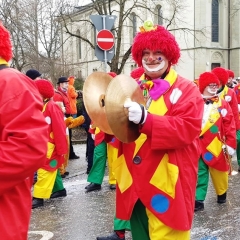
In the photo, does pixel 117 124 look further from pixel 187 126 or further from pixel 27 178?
pixel 27 178

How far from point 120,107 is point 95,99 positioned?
1.08 feet

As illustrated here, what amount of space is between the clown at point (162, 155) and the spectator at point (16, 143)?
94 cm

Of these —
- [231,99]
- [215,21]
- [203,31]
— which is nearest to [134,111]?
[231,99]

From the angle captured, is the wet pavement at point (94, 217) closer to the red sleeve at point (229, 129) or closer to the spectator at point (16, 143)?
the red sleeve at point (229, 129)

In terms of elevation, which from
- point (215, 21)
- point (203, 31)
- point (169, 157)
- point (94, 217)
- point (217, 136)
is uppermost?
point (215, 21)

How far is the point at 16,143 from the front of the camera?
180 centimetres

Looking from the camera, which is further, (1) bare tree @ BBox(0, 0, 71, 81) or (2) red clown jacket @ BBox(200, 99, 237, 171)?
(1) bare tree @ BBox(0, 0, 71, 81)

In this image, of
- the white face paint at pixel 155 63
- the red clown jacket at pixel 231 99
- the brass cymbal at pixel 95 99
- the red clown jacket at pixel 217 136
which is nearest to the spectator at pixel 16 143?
the brass cymbal at pixel 95 99

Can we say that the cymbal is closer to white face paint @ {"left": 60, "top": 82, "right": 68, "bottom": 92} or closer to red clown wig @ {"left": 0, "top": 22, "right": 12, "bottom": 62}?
red clown wig @ {"left": 0, "top": 22, "right": 12, "bottom": 62}

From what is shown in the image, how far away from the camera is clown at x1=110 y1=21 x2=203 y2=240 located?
2.80m

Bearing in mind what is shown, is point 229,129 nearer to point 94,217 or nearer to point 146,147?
point 94,217

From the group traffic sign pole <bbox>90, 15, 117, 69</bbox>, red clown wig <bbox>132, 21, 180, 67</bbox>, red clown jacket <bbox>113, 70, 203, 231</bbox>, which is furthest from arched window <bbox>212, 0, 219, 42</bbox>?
red clown jacket <bbox>113, 70, 203, 231</bbox>

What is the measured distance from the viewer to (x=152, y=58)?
10.2 ft

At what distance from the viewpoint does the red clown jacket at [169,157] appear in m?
2.78
